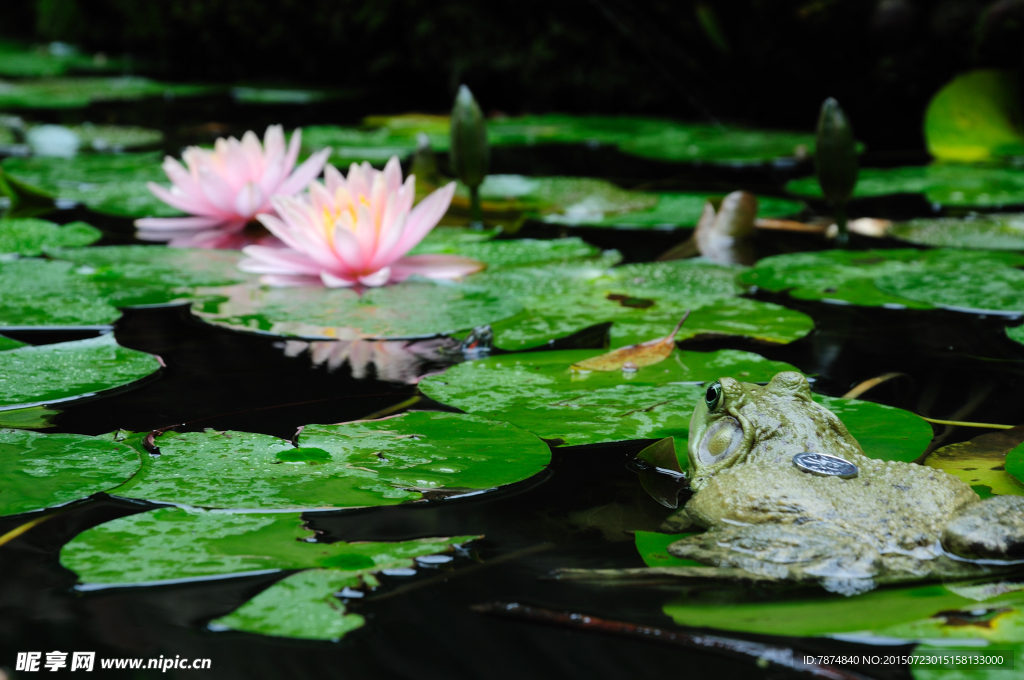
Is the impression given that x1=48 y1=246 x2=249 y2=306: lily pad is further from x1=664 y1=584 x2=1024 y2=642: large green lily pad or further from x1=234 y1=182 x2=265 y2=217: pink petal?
x1=664 y1=584 x2=1024 y2=642: large green lily pad

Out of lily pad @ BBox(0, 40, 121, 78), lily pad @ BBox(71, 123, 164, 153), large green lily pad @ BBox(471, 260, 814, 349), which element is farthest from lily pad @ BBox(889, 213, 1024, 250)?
lily pad @ BBox(0, 40, 121, 78)

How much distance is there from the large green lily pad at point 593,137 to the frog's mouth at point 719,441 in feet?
10.5

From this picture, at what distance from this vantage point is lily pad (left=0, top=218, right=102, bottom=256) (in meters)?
2.74

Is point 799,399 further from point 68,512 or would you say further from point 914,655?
point 68,512

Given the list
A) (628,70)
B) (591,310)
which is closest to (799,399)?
(591,310)

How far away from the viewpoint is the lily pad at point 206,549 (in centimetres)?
108

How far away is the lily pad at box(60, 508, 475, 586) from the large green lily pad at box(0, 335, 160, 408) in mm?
566

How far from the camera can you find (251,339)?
2.04 metres

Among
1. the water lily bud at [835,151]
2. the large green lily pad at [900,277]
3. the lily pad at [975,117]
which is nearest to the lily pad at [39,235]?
the large green lily pad at [900,277]

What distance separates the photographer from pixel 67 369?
1.75 metres

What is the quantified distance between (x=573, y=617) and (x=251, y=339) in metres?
1.25

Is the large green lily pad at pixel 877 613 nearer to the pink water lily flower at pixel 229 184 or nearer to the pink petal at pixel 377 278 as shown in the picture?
the pink petal at pixel 377 278

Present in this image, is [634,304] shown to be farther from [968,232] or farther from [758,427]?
[968,232]

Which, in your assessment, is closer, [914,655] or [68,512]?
[914,655]
